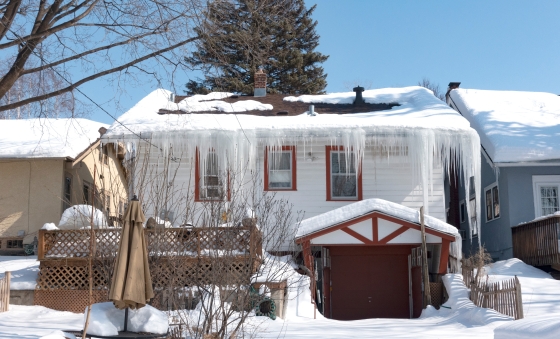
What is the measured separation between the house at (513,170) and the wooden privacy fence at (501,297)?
13.9 ft

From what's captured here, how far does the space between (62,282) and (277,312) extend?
433 centimetres

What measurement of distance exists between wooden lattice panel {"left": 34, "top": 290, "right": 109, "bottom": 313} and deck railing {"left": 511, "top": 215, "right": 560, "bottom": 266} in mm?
10108

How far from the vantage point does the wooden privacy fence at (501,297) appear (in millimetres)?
9889

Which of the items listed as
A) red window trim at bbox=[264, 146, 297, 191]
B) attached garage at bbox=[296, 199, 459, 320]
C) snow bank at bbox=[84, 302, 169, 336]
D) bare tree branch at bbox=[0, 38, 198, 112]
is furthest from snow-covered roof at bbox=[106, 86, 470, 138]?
snow bank at bbox=[84, 302, 169, 336]

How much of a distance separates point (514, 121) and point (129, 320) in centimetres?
1503

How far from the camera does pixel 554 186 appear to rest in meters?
17.5

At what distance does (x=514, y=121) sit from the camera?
19.2 m

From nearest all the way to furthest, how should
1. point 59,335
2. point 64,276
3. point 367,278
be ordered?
1. point 59,335
2. point 64,276
3. point 367,278

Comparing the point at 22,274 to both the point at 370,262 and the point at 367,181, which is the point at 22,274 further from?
the point at 367,181

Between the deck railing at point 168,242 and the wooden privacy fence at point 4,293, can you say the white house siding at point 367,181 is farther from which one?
the wooden privacy fence at point 4,293

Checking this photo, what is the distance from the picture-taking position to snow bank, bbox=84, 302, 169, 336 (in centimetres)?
711

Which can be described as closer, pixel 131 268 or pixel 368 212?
pixel 131 268

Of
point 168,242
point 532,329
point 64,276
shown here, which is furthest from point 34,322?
point 532,329

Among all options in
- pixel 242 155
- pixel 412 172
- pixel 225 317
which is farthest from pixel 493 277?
pixel 225 317
